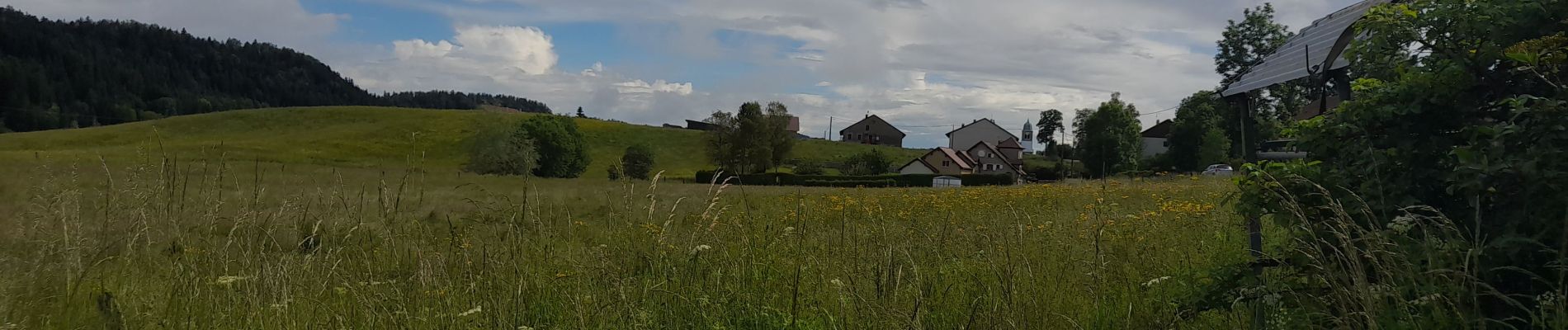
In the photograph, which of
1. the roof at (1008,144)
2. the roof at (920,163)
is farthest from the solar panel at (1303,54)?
the roof at (1008,144)

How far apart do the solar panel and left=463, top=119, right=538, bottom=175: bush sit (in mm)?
52527

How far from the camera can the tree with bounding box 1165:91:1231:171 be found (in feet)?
192

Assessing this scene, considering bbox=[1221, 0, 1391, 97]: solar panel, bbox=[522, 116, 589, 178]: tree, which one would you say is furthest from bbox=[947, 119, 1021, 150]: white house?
bbox=[1221, 0, 1391, 97]: solar panel

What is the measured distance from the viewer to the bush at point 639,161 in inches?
2562

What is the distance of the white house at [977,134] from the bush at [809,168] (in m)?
45.0

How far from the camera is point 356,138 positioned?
73500mm

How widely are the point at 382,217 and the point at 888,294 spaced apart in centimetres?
245

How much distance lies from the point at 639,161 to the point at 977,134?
63.9m

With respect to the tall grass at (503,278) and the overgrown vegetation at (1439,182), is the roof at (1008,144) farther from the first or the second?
the overgrown vegetation at (1439,182)

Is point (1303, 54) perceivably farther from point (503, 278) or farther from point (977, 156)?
point (977, 156)

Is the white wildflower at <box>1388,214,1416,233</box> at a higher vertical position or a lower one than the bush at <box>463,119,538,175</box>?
lower

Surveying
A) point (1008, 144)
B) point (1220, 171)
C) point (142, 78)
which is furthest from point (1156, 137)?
point (142, 78)

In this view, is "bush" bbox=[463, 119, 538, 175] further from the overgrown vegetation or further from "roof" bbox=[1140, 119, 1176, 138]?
"roof" bbox=[1140, 119, 1176, 138]

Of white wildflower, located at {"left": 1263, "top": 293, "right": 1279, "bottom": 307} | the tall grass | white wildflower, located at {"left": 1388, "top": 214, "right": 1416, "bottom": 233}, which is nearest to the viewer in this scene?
white wildflower, located at {"left": 1388, "top": 214, "right": 1416, "bottom": 233}
